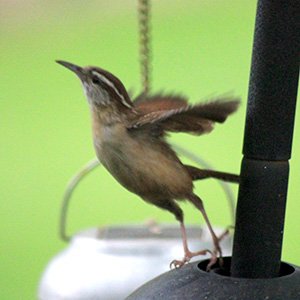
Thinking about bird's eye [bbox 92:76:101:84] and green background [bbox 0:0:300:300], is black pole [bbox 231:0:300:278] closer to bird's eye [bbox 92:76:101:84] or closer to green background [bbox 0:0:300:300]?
bird's eye [bbox 92:76:101:84]

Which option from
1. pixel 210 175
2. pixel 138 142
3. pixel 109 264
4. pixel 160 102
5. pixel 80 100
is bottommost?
pixel 109 264

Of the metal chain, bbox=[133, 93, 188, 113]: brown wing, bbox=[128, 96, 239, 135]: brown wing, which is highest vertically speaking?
the metal chain

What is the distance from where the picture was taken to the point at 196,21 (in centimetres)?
1758

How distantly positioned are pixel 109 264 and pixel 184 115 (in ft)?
4.84

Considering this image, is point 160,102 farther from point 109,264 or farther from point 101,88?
point 109,264

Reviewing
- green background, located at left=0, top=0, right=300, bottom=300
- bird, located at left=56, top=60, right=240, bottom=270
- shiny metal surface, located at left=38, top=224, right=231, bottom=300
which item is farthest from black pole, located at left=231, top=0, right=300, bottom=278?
green background, located at left=0, top=0, right=300, bottom=300

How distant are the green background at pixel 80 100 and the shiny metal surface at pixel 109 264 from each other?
3795 millimetres

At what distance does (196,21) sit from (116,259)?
48.9ft

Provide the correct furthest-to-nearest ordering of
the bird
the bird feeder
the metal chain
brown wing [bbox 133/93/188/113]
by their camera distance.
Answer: the metal chain, brown wing [bbox 133/93/188/113], the bird, the bird feeder

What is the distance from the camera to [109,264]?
127 inches

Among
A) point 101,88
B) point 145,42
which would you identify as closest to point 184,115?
point 101,88

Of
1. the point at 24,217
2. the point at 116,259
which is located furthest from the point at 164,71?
the point at 116,259

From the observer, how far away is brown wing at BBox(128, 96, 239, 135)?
182 centimetres

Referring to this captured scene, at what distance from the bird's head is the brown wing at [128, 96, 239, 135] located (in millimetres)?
83
